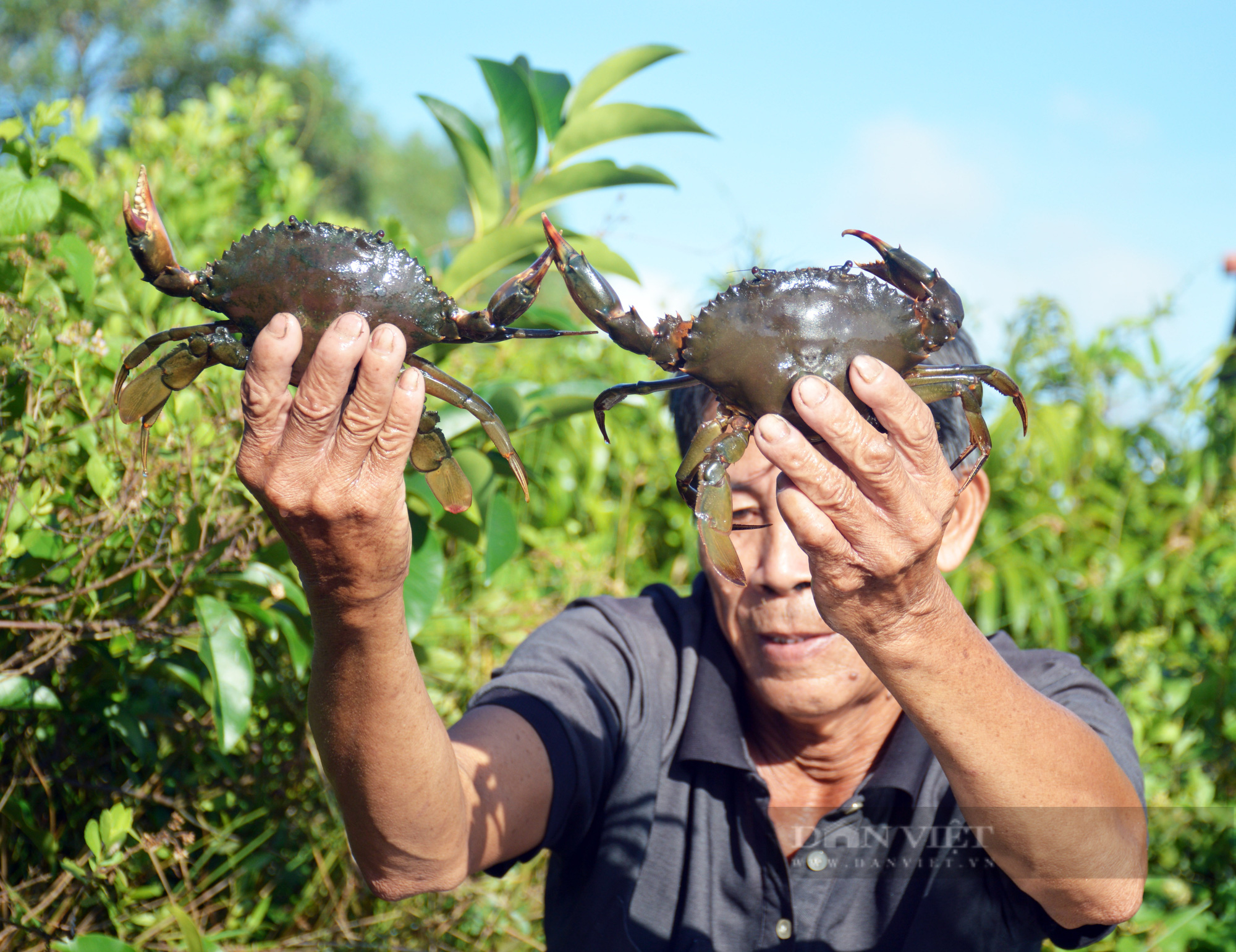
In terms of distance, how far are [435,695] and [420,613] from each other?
38.6 inches

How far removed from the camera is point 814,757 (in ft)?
7.48

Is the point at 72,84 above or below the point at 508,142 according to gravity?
above

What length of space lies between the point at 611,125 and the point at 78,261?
1.31 meters

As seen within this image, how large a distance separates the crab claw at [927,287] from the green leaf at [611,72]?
3.75ft

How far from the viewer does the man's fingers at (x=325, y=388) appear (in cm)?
138

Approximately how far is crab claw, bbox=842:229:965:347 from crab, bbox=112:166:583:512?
1.80 ft

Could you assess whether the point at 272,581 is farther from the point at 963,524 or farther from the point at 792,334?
the point at 963,524

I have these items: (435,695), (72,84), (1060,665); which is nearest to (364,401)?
(1060,665)

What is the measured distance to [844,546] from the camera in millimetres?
1401

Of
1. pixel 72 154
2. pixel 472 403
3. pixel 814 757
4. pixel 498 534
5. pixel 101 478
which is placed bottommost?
pixel 814 757

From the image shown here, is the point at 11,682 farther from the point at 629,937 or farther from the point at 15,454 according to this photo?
the point at 629,937

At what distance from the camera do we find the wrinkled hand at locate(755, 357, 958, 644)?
4.42 feet

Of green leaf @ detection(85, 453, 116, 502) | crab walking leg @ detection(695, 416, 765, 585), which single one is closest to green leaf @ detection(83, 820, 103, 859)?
green leaf @ detection(85, 453, 116, 502)

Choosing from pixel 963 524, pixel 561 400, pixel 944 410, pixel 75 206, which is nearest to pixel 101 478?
pixel 75 206
